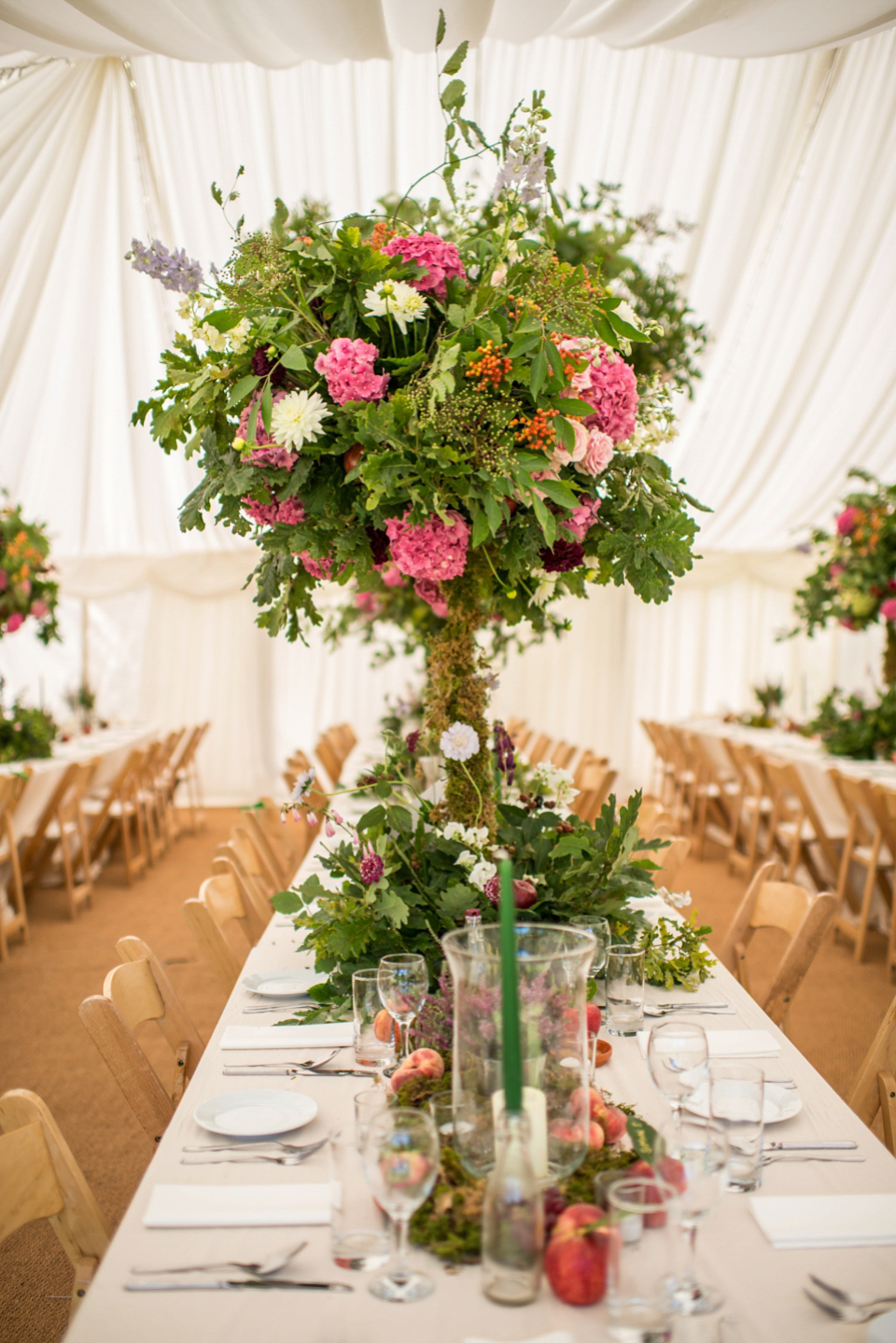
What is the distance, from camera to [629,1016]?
1.79 metres

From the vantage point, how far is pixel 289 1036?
5.78 feet

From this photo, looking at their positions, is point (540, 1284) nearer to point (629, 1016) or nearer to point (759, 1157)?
point (759, 1157)

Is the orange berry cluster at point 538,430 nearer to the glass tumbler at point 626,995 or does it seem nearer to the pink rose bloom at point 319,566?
the pink rose bloom at point 319,566

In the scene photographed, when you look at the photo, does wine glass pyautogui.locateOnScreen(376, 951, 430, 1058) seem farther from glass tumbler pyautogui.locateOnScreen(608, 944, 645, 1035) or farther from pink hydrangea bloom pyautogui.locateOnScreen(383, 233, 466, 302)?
pink hydrangea bloom pyautogui.locateOnScreen(383, 233, 466, 302)

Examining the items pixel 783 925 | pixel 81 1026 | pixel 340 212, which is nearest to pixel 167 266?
pixel 783 925

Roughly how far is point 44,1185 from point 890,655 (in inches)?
227

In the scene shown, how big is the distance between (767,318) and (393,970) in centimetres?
579

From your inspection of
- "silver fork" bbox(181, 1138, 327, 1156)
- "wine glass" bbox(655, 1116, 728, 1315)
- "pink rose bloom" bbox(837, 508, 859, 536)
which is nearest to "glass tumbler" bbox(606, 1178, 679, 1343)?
"wine glass" bbox(655, 1116, 728, 1315)

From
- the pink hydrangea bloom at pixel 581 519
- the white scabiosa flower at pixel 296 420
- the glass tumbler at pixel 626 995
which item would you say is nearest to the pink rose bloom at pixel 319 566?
the white scabiosa flower at pixel 296 420

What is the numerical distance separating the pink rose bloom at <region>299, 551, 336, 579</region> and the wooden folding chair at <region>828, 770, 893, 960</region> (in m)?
3.46

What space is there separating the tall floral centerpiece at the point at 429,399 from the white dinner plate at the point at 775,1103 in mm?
889

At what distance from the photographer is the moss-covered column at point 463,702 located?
83.0 inches

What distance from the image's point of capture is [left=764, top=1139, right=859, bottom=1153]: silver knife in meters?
1.38

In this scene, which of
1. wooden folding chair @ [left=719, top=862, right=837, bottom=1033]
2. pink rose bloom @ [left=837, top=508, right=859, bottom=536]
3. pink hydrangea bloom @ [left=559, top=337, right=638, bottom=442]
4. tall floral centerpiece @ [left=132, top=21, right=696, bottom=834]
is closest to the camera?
tall floral centerpiece @ [left=132, top=21, right=696, bottom=834]
